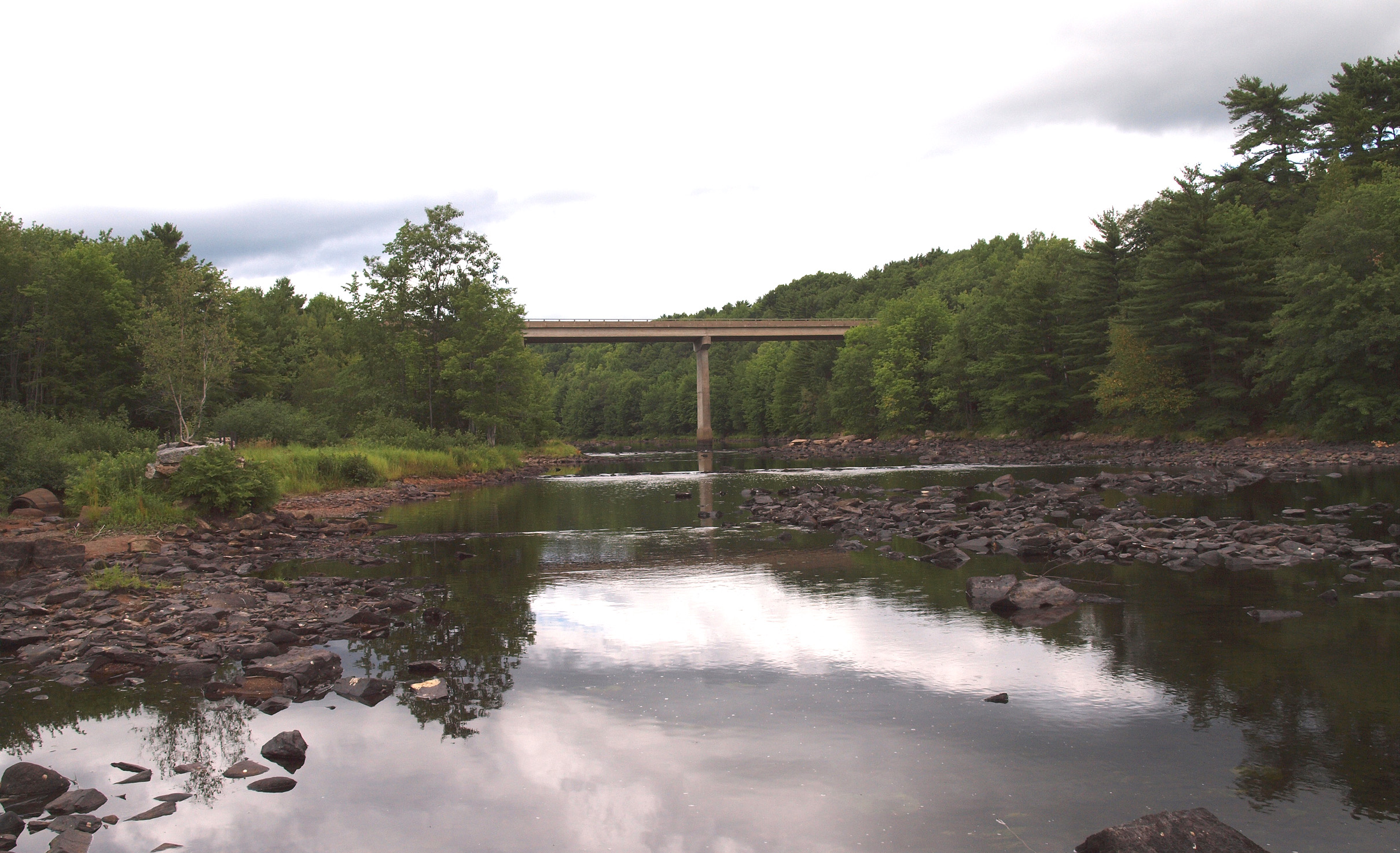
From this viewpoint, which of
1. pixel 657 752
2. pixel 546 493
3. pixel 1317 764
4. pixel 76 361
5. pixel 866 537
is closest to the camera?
pixel 1317 764

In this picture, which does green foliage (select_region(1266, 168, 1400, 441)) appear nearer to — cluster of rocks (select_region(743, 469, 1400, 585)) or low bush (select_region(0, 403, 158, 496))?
cluster of rocks (select_region(743, 469, 1400, 585))

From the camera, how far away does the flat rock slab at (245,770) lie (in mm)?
9109

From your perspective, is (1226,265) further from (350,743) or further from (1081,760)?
(350,743)

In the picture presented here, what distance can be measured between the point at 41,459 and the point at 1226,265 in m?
63.0

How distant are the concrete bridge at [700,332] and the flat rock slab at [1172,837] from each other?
94734 mm

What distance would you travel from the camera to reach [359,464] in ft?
142

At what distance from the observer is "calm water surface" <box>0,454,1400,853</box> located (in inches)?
311

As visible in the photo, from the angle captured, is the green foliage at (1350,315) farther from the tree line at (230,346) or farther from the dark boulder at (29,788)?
the dark boulder at (29,788)

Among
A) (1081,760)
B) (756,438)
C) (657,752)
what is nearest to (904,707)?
(1081,760)

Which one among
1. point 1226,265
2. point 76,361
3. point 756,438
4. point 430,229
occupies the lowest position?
point 756,438

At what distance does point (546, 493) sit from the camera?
4447cm

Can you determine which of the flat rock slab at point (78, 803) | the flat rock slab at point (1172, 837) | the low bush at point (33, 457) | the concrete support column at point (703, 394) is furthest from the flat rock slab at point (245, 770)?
the concrete support column at point (703, 394)

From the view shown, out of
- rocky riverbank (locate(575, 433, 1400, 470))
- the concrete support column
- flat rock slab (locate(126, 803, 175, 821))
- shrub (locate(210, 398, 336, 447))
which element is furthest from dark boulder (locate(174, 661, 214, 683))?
the concrete support column

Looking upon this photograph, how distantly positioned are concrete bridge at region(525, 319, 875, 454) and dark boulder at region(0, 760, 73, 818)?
93.0m
